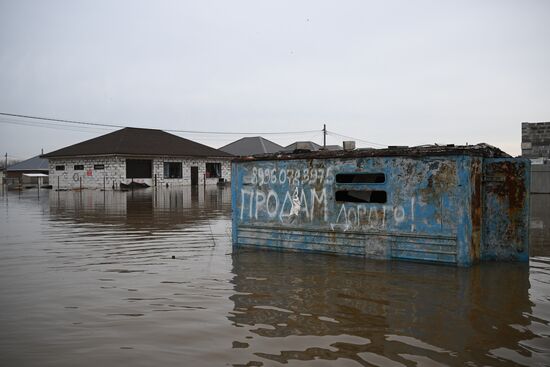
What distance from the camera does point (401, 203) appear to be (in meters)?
6.18

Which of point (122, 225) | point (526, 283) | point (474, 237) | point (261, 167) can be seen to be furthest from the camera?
point (122, 225)

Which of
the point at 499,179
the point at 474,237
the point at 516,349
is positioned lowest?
the point at 516,349

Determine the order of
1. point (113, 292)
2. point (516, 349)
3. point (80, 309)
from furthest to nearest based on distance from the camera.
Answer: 1. point (113, 292)
2. point (80, 309)
3. point (516, 349)

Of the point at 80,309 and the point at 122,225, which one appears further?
the point at 122,225

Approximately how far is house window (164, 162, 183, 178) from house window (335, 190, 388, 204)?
33258 millimetres

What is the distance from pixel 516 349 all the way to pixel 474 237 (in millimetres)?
2781

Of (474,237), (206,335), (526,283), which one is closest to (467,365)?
(206,335)

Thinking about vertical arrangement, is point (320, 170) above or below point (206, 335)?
above

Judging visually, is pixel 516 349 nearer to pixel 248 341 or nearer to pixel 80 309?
pixel 248 341

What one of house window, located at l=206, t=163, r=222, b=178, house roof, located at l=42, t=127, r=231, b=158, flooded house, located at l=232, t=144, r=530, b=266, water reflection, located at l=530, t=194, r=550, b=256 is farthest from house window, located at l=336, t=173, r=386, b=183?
house window, located at l=206, t=163, r=222, b=178

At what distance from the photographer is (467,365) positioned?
311cm

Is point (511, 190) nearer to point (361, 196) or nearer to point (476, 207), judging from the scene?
point (476, 207)

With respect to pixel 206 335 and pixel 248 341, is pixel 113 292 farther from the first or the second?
pixel 248 341

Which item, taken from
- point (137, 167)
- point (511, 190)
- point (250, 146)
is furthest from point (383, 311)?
point (250, 146)
